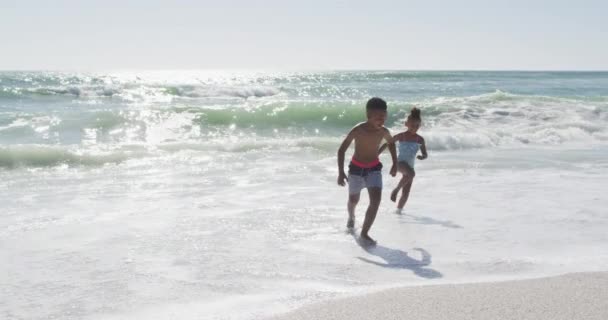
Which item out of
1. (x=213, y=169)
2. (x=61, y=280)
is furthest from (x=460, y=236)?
(x=213, y=169)

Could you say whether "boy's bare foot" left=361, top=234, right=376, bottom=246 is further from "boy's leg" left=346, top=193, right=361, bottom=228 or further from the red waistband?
the red waistband

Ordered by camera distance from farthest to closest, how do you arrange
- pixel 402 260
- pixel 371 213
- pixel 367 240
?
pixel 371 213 → pixel 367 240 → pixel 402 260

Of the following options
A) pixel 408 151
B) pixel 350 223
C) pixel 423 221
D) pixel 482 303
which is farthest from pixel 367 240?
pixel 408 151

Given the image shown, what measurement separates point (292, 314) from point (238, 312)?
349 millimetres

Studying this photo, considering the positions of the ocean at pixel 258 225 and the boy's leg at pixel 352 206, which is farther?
the boy's leg at pixel 352 206

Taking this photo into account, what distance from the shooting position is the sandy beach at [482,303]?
3.16 metres

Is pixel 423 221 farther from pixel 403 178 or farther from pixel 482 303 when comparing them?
pixel 482 303

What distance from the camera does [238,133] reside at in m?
17.0

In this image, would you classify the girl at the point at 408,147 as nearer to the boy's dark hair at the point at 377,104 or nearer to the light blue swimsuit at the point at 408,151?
the light blue swimsuit at the point at 408,151

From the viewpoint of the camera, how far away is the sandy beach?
124 inches

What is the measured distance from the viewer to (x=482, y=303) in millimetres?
3324

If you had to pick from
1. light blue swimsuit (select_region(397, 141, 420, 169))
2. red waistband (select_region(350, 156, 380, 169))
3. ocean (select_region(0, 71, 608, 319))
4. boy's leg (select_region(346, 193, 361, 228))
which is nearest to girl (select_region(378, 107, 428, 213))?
light blue swimsuit (select_region(397, 141, 420, 169))

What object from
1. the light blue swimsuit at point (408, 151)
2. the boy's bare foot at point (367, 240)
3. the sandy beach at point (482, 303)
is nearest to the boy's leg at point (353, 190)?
the boy's bare foot at point (367, 240)

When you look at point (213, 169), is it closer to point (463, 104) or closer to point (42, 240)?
point (42, 240)
